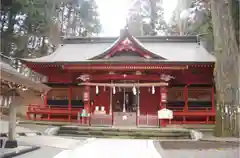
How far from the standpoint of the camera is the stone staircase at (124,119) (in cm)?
1480

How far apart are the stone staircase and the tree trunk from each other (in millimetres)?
4723

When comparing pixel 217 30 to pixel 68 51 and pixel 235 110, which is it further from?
pixel 68 51

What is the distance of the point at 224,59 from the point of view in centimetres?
1184

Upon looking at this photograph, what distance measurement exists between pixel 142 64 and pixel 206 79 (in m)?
4.52

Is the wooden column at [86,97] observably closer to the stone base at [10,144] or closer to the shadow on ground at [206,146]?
the shadow on ground at [206,146]

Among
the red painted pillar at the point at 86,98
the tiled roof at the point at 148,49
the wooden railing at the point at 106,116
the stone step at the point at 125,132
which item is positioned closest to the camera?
the stone step at the point at 125,132

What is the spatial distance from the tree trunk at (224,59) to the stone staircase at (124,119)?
472 cm

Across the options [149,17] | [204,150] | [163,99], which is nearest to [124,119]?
[163,99]

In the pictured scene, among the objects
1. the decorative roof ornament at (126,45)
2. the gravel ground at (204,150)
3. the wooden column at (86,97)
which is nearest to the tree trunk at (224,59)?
the gravel ground at (204,150)

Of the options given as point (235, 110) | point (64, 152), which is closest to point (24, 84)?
point (64, 152)

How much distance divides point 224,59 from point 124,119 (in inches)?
239

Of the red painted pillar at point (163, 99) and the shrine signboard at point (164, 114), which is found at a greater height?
the red painted pillar at point (163, 99)

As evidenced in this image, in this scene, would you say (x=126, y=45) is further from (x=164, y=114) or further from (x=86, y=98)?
(x=164, y=114)

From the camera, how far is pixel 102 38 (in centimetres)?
2070
